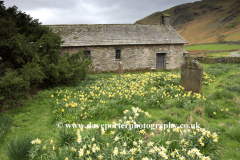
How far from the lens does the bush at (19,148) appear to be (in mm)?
2949

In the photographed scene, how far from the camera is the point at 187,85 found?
282 inches

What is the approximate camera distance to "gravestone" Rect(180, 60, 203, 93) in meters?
6.71

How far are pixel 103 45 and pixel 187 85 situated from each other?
11.3 metres

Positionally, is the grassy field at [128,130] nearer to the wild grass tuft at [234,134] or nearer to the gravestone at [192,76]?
the wild grass tuft at [234,134]

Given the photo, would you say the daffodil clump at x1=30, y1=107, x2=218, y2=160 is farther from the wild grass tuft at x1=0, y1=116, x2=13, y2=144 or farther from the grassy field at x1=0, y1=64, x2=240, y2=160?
the wild grass tuft at x1=0, y1=116, x2=13, y2=144

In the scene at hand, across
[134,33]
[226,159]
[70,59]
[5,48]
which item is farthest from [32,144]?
[134,33]

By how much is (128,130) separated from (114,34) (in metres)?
15.6

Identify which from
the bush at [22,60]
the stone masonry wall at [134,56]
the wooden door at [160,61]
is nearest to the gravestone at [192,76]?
the bush at [22,60]

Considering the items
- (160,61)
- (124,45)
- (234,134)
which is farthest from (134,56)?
(234,134)

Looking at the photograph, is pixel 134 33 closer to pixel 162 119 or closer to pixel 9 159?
pixel 162 119

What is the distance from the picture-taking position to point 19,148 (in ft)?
9.87

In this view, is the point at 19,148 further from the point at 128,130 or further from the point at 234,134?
the point at 234,134

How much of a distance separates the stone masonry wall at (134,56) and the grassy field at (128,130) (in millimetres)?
9795

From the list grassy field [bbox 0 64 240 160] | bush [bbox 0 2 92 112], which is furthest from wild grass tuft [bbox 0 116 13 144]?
bush [bbox 0 2 92 112]
